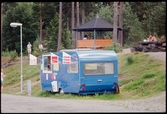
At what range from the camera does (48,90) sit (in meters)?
31.5

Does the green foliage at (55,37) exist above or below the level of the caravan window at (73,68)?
above

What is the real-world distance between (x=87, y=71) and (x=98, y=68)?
2.54 feet

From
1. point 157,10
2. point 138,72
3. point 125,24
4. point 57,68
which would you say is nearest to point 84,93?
point 57,68

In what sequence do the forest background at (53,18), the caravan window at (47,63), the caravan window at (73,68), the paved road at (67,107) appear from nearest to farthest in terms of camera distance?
the paved road at (67,107) < the caravan window at (73,68) < the caravan window at (47,63) < the forest background at (53,18)

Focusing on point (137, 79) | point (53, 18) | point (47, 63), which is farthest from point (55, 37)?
point (137, 79)

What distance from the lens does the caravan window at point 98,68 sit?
2802 centimetres

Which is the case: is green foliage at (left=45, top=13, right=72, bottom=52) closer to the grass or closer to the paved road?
the grass

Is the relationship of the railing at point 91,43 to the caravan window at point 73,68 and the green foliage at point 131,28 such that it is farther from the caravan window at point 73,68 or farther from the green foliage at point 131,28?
the caravan window at point 73,68

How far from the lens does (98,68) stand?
28406 mm

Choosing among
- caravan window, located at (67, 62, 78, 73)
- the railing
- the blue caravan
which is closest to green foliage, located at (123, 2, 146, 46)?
the railing

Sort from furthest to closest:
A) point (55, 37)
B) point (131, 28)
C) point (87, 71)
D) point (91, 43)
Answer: point (131, 28), point (55, 37), point (91, 43), point (87, 71)

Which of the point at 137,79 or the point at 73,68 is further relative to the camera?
the point at 137,79

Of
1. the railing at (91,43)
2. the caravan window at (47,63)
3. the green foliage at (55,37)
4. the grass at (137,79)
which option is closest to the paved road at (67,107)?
the grass at (137,79)

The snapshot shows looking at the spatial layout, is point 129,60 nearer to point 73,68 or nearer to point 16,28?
point 73,68
